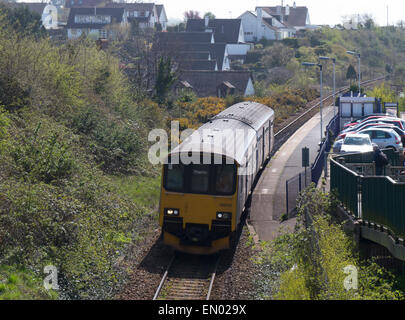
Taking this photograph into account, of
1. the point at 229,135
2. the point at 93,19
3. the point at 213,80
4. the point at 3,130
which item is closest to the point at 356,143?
the point at 229,135

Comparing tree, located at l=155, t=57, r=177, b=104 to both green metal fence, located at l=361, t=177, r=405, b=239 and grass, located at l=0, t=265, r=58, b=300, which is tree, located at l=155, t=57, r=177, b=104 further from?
grass, located at l=0, t=265, r=58, b=300

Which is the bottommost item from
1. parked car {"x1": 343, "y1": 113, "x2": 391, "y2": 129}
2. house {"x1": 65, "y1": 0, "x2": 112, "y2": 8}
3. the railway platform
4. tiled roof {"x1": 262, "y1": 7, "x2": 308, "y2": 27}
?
the railway platform

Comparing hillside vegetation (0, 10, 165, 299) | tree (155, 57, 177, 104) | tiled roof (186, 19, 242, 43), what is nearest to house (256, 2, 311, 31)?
tiled roof (186, 19, 242, 43)

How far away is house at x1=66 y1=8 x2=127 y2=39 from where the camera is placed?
87.1m

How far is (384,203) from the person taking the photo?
11.6m

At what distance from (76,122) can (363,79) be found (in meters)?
56.9

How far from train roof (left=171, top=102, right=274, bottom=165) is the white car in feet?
12.7

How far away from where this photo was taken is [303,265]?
1215cm

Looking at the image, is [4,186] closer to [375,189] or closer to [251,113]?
[375,189]

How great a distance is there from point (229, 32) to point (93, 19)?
21755 mm

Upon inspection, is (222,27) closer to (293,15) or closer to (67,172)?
(293,15)

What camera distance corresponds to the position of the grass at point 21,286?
35.8ft

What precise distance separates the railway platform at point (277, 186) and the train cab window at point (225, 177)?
1.93 m

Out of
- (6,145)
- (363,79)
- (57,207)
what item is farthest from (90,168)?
(363,79)
